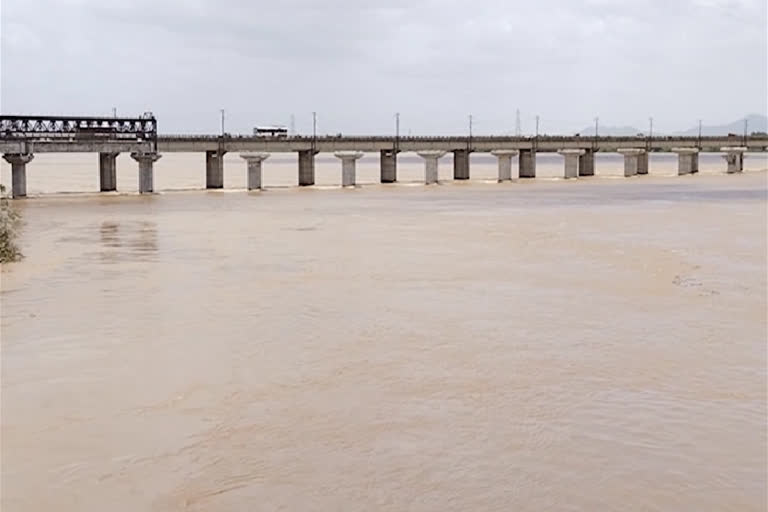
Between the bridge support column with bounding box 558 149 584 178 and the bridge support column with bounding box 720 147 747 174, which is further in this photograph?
the bridge support column with bounding box 720 147 747 174

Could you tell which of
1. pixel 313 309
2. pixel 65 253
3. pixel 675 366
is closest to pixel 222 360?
pixel 313 309

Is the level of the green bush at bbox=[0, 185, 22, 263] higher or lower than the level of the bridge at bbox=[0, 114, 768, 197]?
lower

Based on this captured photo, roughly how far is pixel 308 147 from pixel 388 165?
7709mm

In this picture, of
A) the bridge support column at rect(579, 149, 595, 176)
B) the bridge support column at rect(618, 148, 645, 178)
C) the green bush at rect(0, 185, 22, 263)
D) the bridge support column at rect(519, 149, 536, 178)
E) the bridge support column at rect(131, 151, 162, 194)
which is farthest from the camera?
the bridge support column at rect(579, 149, 595, 176)

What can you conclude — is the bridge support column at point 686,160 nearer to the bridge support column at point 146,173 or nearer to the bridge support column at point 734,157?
the bridge support column at point 734,157

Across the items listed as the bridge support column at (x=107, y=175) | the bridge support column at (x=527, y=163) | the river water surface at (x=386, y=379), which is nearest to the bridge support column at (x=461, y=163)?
the bridge support column at (x=527, y=163)

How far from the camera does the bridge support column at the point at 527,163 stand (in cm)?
8006

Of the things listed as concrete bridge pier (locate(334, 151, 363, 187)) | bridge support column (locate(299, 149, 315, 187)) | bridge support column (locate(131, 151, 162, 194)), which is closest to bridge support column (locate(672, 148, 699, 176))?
concrete bridge pier (locate(334, 151, 363, 187))

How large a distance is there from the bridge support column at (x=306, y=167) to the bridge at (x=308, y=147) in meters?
0.07

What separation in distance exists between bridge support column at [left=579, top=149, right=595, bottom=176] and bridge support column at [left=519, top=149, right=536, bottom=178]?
19.0 ft

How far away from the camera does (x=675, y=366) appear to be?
12375 mm

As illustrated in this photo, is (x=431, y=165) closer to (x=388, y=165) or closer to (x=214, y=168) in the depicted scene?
(x=388, y=165)

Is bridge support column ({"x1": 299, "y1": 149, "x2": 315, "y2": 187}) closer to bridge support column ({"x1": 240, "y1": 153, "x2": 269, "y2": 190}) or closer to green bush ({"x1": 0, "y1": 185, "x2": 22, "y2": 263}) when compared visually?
bridge support column ({"x1": 240, "y1": 153, "x2": 269, "y2": 190})

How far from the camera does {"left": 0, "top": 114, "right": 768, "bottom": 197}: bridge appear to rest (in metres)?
53.3
